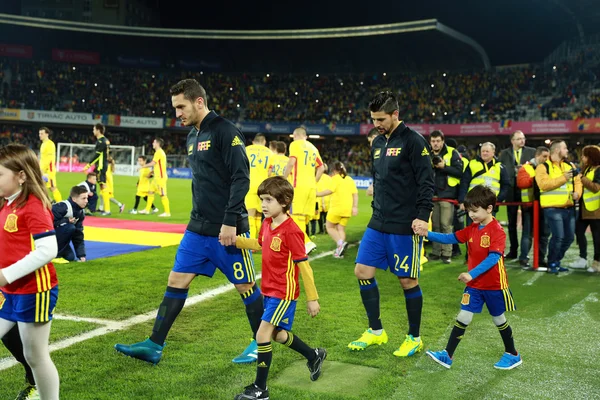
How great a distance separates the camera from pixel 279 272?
4145mm

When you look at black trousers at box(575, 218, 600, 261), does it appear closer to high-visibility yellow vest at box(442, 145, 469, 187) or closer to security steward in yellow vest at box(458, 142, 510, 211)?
security steward in yellow vest at box(458, 142, 510, 211)

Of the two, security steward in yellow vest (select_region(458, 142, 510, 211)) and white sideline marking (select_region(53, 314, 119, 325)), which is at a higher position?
security steward in yellow vest (select_region(458, 142, 510, 211))

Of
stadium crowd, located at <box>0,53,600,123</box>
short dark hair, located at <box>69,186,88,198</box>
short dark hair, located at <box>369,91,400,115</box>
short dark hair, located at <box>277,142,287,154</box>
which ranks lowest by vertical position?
short dark hair, located at <box>69,186,88,198</box>

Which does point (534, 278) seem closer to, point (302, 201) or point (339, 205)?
point (339, 205)

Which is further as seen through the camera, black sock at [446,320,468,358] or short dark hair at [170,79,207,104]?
black sock at [446,320,468,358]

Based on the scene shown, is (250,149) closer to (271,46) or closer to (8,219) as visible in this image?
(8,219)

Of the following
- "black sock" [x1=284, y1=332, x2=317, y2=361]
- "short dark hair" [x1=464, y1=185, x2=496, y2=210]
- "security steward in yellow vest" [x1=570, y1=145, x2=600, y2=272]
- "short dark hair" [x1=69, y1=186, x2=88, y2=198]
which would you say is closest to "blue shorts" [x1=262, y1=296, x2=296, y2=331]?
"black sock" [x1=284, y1=332, x2=317, y2=361]

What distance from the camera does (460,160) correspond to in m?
10.1

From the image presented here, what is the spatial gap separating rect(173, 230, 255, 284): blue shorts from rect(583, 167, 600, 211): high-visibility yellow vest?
738 centimetres

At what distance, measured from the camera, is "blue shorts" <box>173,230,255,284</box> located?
4586mm

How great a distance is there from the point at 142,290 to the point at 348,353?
127 inches

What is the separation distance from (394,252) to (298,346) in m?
1.33

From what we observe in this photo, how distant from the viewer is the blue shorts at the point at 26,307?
323 centimetres

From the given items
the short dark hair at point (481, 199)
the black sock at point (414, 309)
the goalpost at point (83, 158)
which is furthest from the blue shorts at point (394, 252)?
the goalpost at point (83, 158)
